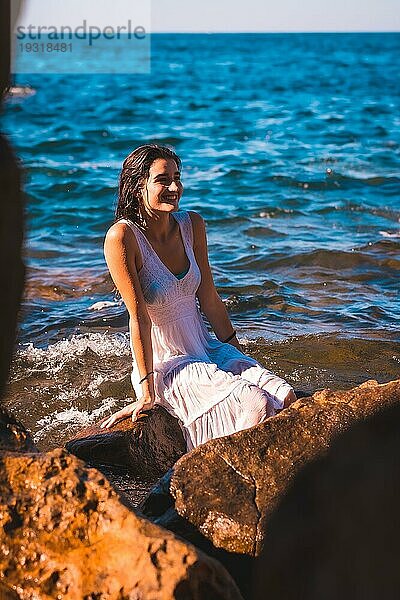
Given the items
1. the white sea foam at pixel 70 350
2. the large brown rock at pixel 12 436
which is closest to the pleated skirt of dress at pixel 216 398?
the large brown rock at pixel 12 436

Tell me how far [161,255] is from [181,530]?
195 centimetres

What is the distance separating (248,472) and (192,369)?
1.38 metres

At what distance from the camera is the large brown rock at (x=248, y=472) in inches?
116

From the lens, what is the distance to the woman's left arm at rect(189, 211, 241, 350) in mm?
4935

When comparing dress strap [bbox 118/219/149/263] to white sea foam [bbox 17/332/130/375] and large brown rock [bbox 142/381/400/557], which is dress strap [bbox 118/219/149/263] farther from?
white sea foam [bbox 17/332/130/375]

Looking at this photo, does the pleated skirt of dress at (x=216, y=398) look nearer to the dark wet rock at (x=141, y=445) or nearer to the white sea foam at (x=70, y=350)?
the dark wet rock at (x=141, y=445)

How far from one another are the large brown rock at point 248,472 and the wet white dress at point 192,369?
817mm

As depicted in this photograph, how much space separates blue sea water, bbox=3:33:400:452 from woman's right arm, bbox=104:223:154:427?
3.33 feet

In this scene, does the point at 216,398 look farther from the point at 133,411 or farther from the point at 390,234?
the point at 390,234

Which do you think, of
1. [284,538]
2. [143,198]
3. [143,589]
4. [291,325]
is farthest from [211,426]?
[291,325]

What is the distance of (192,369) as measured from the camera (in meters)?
4.48

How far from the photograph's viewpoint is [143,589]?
2467 mm

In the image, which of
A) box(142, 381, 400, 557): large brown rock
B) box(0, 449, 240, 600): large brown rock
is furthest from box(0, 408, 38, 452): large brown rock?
box(142, 381, 400, 557): large brown rock

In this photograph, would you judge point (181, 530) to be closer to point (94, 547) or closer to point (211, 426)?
point (94, 547)
